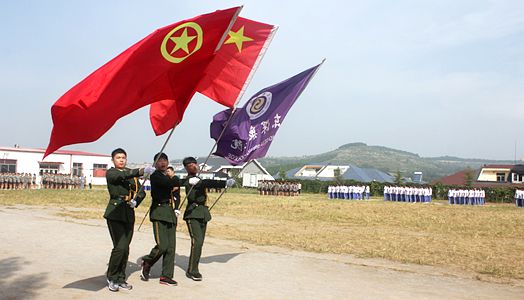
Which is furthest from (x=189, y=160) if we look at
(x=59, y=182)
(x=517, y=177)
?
(x=517, y=177)

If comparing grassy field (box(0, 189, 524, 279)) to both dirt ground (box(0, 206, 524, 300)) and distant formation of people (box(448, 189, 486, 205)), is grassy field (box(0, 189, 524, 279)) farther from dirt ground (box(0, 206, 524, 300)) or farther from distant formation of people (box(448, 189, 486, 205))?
distant formation of people (box(448, 189, 486, 205))

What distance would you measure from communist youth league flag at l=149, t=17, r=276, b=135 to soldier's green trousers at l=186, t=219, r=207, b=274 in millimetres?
2319

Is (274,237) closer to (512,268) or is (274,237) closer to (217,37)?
(512,268)

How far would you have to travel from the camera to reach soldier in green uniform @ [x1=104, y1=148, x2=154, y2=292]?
22.6 ft

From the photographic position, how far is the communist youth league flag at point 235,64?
9391mm

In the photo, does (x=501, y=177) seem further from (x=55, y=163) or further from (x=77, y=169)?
(x=55, y=163)

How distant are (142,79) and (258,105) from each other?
121 inches

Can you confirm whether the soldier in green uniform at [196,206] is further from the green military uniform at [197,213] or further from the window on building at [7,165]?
the window on building at [7,165]

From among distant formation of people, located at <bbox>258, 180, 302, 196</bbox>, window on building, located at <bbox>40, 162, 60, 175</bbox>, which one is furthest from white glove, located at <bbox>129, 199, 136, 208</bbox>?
window on building, located at <bbox>40, 162, 60, 175</bbox>

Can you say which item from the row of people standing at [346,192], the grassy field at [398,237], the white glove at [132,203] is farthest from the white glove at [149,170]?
the row of people standing at [346,192]

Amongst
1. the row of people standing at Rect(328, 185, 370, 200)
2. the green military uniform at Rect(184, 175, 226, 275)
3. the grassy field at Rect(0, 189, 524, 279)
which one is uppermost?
the green military uniform at Rect(184, 175, 226, 275)

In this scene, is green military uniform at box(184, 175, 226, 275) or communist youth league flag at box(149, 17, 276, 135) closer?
green military uniform at box(184, 175, 226, 275)

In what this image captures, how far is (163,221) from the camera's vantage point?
754cm

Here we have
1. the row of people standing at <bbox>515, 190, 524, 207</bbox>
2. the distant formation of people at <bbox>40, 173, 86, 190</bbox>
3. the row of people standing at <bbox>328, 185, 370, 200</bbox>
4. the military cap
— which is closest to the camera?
the military cap
